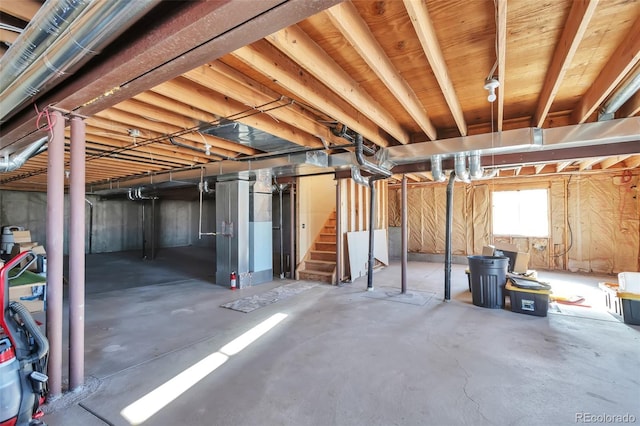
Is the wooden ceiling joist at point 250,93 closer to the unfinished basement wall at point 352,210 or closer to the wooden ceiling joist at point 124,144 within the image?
the wooden ceiling joist at point 124,144

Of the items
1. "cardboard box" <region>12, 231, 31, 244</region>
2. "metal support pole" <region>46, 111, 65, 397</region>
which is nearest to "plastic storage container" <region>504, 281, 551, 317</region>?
"metal support pole" <region>46, 111, 65, 397</region>

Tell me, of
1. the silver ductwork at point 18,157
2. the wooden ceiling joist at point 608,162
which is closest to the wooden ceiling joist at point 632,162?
the wooden ceiling joist at point 608,162

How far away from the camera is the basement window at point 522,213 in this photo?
6.97m

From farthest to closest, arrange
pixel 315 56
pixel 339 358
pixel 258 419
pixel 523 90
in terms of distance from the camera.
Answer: pixel 523 90, pixel 339 358, pixel 315 56, pixel 258 419

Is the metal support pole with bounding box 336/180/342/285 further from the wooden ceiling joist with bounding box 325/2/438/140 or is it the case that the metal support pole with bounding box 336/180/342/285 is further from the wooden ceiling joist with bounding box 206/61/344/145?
the wooden ceiling joist with bounding box 325/2/438/140

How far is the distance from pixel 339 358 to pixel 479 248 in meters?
6.46

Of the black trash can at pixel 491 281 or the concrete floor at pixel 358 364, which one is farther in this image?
the black trash can at pixel 491 281

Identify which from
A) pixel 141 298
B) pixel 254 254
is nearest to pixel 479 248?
pixel 254 254

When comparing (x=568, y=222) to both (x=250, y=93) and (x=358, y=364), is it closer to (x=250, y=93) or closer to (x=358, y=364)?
(x=358, y=364)

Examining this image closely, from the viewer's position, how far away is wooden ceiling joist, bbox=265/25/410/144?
1.73 meters

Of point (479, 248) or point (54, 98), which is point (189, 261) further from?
point (479, 248)

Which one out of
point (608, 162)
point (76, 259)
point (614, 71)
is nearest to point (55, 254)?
point (76, 259)

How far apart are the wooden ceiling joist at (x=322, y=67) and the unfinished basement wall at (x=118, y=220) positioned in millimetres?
9533

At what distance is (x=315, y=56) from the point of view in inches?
77.0
